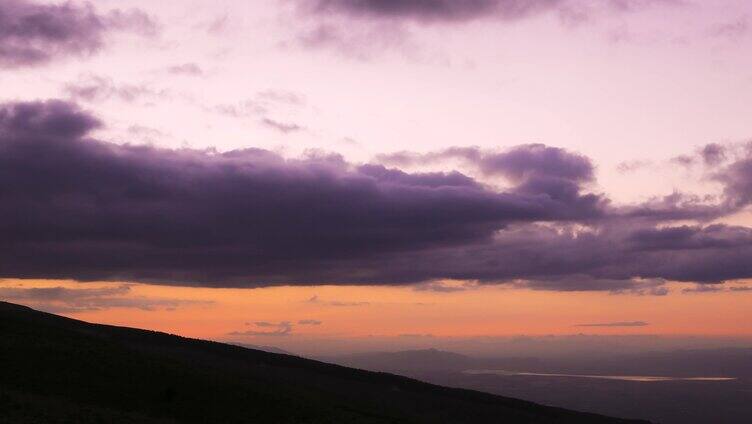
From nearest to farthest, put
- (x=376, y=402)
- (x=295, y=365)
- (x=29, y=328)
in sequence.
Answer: (x=29, y=328), (x=376, y=402), (x=295, y=365)

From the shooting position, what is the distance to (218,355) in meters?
153

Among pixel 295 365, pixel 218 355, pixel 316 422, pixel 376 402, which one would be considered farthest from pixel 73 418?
pixel 295 365

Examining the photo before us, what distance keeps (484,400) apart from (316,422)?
93001 millimetres

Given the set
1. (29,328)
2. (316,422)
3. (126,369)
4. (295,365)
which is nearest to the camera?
(316,422)

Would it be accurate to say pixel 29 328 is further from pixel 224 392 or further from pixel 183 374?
pixel 224 392

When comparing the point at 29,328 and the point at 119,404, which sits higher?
the point at 29,328

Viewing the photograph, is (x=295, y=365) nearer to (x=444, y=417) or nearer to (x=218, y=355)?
(x=218, y=355)

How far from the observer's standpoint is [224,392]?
263 ft

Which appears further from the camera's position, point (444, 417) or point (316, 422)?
point (444, 417)

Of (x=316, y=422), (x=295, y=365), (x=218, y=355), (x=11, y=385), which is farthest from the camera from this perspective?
(x=295, y=365)

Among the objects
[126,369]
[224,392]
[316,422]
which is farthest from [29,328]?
[316,422]

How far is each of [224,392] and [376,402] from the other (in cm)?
5416

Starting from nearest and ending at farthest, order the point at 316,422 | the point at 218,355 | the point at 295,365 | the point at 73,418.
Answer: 1. the point at 73,418
2. the point at 316,422
3. the point at 218,355
4. the point at 295,365

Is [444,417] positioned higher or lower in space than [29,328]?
lower
